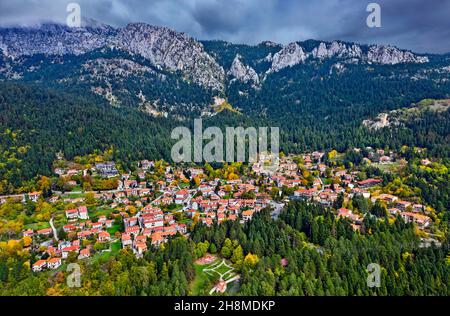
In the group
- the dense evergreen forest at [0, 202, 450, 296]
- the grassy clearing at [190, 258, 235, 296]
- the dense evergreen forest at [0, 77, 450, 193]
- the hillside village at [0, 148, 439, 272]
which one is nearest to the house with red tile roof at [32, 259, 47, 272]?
the hillside village at [0, 148, 439, 272]

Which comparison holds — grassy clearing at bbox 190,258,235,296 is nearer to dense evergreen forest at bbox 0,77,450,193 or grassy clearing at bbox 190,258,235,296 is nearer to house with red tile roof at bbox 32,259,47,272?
house with red tile roof at bbox 32,259,47,272

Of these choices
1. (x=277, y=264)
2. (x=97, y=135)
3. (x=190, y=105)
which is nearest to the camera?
(x=277, y=264)

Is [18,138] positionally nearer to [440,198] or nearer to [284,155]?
[284,155]

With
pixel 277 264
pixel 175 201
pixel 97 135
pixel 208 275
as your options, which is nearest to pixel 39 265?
pixel 208 275

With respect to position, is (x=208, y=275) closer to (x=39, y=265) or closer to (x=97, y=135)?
(x=39, y=265)

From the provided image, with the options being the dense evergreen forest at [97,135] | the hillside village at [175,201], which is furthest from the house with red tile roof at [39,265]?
the dense evergreen forest at [97,135]

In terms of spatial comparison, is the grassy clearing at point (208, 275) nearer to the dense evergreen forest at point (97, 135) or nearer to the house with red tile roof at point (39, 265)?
the house with red tile roof at point (39, 265)
